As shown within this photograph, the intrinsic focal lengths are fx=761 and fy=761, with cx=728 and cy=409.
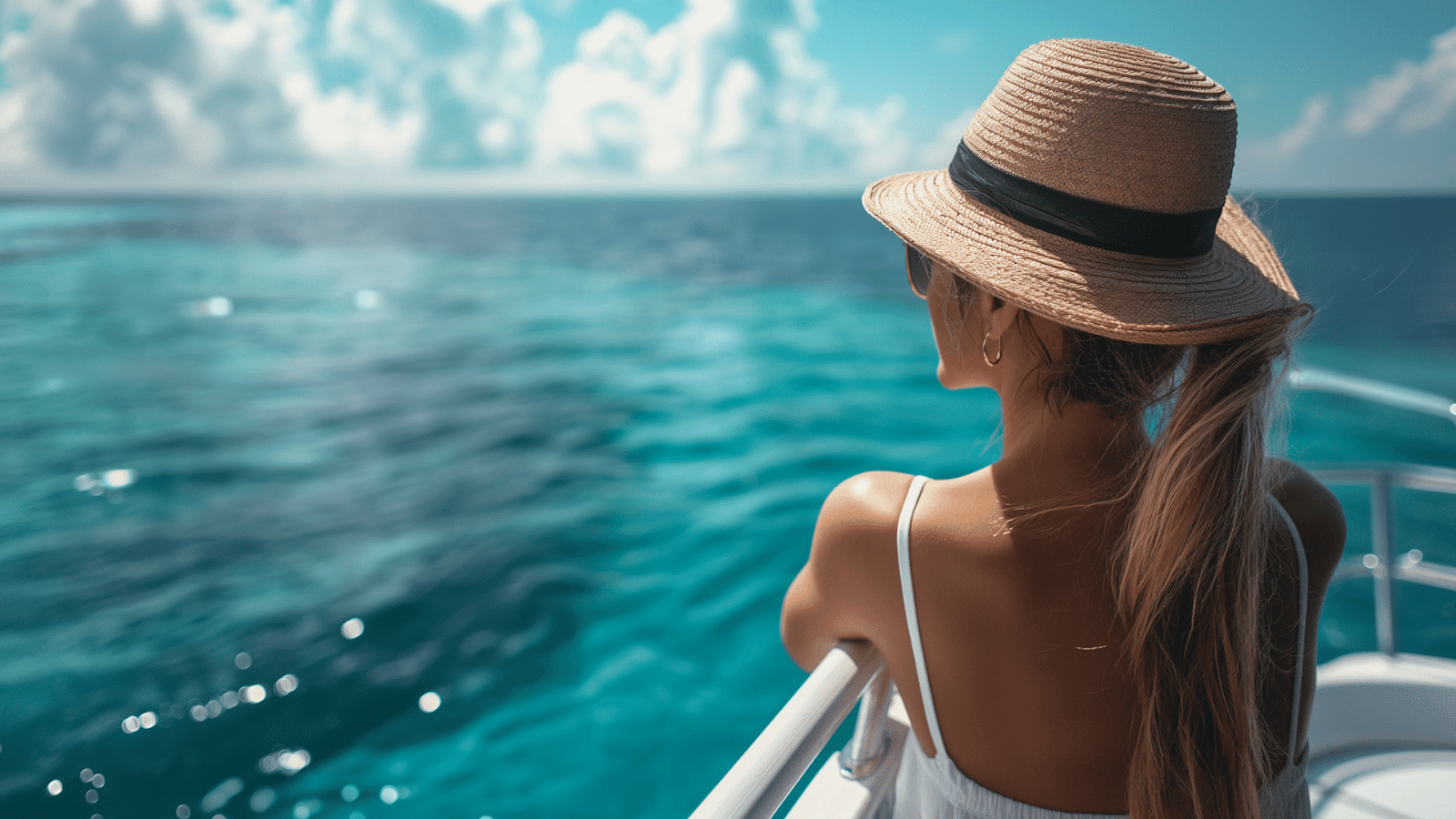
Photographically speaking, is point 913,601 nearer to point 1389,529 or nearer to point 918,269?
point 918,269

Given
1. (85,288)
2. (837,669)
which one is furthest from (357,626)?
(85,288)

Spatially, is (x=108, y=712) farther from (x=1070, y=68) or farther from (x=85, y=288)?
(x=85, y=288)

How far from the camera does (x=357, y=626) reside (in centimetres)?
392

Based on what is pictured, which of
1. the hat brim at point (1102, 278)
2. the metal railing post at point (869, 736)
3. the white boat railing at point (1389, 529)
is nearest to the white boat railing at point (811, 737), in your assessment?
the metal railing post at point (869, 736)

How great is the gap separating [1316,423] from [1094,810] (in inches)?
339

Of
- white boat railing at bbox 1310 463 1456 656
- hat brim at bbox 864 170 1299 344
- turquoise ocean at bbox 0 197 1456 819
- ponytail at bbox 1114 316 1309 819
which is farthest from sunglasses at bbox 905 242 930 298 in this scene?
white boat railing at bbox 1310 463 1456 656

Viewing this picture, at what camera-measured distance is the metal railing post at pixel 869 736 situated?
97 centimetres

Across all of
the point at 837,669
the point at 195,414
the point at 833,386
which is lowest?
the point at 833,386

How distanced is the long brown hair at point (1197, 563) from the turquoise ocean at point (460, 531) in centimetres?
23

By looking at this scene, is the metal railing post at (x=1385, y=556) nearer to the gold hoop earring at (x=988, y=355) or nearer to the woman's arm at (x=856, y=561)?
the gold hoop earring at (x=988, y=355)

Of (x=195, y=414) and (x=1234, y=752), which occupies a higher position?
(x=1234, y=752)

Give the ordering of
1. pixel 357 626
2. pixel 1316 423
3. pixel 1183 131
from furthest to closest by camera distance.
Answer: pixel 1316 423 < pixel 357 626 < pixel 1183 131

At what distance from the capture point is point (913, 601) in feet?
2.76

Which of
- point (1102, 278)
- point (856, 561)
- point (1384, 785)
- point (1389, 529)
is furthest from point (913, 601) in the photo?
point (1389, 529)
